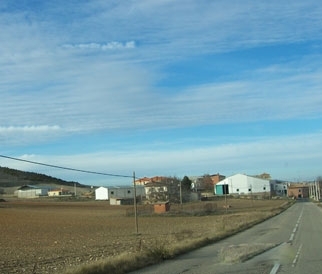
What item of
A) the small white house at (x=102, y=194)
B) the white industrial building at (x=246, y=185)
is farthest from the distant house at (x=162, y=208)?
the white industrial building at (x=246, y=185)

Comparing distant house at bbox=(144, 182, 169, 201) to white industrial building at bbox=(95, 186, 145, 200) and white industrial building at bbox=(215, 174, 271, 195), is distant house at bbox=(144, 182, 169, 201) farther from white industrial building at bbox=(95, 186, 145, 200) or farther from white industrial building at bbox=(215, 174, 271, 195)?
white industrial building at bbox=(215, 174, 271, 195)

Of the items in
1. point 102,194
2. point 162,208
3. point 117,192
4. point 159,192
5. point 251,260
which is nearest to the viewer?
→ point 251,260

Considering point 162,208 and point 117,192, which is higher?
point 117,192

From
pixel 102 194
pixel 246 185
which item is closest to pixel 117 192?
pixel 102 194

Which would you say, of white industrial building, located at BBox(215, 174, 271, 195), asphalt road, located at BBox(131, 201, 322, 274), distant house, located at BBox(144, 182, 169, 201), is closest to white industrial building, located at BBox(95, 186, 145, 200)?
distant house, located at BBox(144, 182, 169, 201)

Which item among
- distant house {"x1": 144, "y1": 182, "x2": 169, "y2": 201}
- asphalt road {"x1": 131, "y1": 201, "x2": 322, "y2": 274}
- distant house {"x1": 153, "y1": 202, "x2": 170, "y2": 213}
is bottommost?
asphalt road {"x1": 131, "y1": 201, "x2": 322, "y2": 274}

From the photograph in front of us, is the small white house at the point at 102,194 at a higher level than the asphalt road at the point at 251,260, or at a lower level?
higher

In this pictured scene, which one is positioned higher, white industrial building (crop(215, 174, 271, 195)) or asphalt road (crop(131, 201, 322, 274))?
white industrial building (crop(215, 174, 271, 195))

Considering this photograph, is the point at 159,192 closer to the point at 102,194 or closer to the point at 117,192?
the point at 117,192

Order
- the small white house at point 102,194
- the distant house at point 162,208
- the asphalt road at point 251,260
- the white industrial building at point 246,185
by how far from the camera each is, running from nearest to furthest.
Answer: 1. the asphalt road at point 251,260
2. the distant house at point 162,208
3. the small white house at point 102,194
4. the white industrial building at point 246,185

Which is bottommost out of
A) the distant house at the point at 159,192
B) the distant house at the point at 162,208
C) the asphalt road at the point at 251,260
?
the asphalt road at the point at 251,260

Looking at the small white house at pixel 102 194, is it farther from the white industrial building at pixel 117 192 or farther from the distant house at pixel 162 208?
the distant house at pixel 162 208

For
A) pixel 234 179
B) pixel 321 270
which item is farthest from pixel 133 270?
pixel 234 179

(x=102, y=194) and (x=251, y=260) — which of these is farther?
(x=102, y=194)
